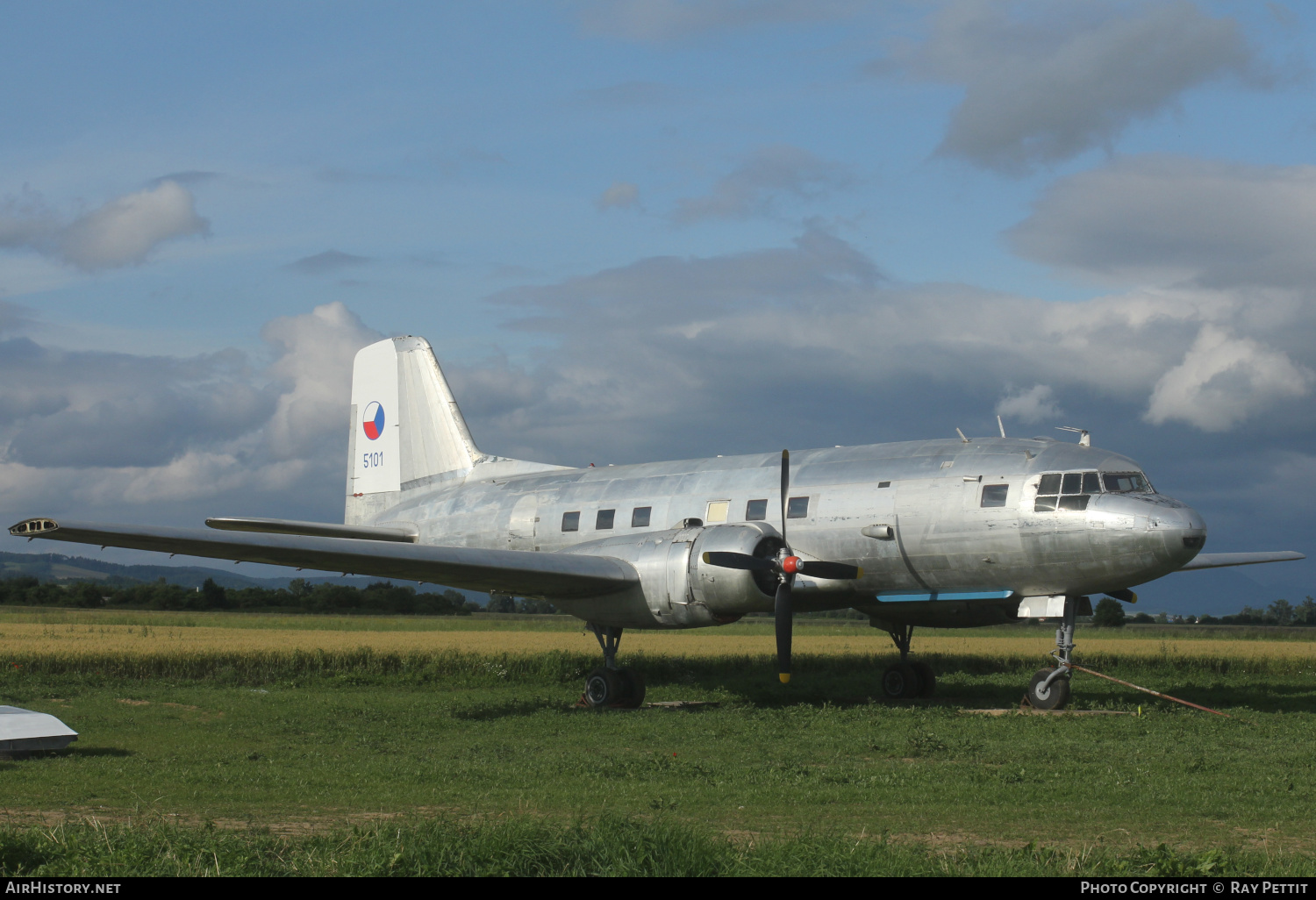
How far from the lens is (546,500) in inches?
913

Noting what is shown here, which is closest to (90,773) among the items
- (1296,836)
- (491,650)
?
(1296,836)

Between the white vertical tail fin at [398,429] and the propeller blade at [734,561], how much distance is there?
34.0 feet

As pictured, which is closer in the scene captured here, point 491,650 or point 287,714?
point 287,714

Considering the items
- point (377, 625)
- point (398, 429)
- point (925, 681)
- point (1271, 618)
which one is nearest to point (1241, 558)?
point (925, 681)

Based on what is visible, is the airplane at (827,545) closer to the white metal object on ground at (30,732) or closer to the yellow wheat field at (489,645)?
the white metal object on ground at (30,732)

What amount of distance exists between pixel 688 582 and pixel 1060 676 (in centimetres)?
628

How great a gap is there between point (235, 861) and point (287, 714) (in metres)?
12.6

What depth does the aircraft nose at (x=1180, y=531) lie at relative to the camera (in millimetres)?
16516

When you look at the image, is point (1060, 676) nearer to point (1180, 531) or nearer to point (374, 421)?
point (1180, 531)

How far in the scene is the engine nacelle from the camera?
17922 millimetres

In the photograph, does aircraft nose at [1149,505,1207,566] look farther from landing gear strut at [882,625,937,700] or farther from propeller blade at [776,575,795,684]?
landing gear strut at [882,625,937,700]

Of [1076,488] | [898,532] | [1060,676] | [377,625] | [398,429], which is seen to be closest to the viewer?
[1076,488]

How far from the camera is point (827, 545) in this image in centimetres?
1941
